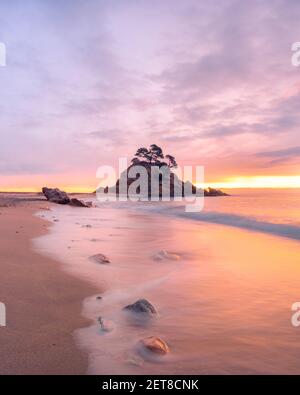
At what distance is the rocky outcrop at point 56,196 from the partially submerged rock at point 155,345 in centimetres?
3404

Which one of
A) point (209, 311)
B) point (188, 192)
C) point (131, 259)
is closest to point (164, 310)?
point (209, 311)

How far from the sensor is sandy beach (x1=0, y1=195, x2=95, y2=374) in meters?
2.66

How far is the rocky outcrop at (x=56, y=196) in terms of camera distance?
36.5 m

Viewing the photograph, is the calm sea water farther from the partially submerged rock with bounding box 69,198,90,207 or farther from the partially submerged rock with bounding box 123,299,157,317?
the partially submerged rock with bounding box 69,198,90,207

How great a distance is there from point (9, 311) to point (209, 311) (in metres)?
2.23

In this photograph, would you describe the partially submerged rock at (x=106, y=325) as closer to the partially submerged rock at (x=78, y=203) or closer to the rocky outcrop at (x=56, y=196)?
A: the partially submerged rock at (x=78, y=203)

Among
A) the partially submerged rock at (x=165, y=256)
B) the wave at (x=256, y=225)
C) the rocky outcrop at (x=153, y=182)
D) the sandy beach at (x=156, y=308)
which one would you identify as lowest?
the wave at (x=256, y=225)

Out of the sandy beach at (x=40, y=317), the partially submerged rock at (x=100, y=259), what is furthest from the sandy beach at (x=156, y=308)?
the partially submerged rock at (x=100, y=259)

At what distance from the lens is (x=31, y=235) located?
32.1 feet

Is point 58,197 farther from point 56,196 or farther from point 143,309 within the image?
point 143,309

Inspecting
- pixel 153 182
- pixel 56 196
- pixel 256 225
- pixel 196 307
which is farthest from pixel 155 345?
pixel 153 182

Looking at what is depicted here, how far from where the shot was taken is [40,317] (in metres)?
Answer: 3.56

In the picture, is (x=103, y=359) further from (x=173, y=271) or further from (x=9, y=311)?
(x=173, y=271)

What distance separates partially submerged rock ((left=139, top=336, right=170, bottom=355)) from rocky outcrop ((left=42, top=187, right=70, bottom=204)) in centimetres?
3404
